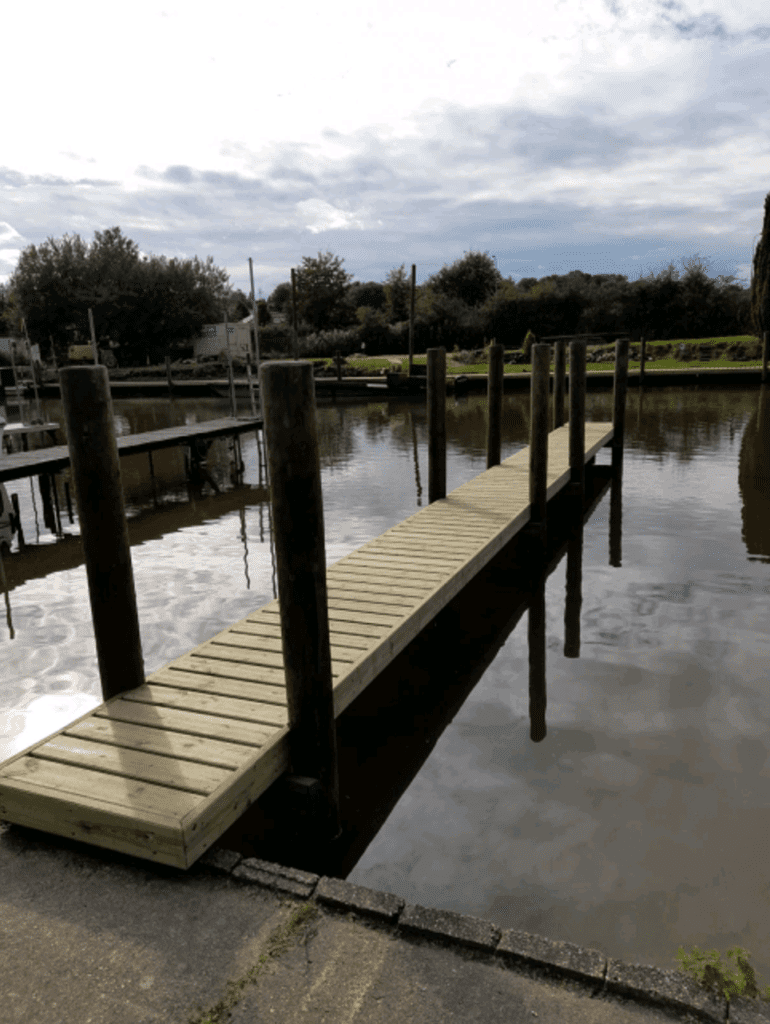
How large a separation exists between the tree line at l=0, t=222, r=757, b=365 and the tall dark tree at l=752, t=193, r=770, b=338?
1.47 metres

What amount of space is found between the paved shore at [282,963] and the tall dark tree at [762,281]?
36.0 metres

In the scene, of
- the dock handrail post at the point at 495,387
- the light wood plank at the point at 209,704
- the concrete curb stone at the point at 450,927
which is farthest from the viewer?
the dock handrail post at the point at 495,387

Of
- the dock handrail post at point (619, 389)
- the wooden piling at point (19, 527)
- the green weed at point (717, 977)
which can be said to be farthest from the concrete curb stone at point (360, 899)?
the dock handrail post at point (619, 389)

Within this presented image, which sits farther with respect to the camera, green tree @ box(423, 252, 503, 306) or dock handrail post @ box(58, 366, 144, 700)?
green tree @ box(423, 252, 503, 306)

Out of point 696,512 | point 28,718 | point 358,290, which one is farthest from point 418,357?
point 28,718

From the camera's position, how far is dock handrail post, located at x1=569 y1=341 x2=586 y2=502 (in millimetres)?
11602

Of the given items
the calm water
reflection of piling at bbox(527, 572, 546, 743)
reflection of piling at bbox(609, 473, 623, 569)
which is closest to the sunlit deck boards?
the calm water

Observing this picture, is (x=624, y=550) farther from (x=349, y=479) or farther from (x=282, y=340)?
(x=282, y=340)

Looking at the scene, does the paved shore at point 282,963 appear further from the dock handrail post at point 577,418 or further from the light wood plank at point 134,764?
the dock handrail post at point 577,418

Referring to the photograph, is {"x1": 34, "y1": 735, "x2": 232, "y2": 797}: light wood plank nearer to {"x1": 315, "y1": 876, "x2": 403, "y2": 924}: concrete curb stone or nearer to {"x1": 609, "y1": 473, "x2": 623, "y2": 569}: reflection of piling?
{"x1": 315, "y1": 876, "x2": 403, "y2": 924}: concrete curb stone

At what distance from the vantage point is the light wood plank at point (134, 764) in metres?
3.52

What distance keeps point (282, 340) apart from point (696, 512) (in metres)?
41.6

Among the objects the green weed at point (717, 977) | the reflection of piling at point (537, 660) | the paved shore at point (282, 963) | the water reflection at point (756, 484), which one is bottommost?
the reflection of piling at point (537, 660)

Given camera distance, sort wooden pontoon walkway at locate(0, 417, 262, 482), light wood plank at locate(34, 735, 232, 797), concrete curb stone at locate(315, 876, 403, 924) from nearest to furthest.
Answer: concrete curb stone at locate(315, 876, 403, 924), light wood plank at locate(34, 735, 232, 797), wooden pontoon walkway at locate(0, 417, 262, 482)
